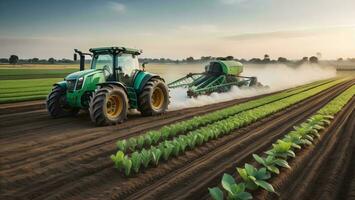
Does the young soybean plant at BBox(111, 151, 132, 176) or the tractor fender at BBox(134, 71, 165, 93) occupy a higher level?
the tractor fender at BBox(134, 71, 165, 93)

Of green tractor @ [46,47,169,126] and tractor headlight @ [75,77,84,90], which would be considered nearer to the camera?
green tractor @ [46,47,169,126]

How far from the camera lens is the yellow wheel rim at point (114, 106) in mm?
10408

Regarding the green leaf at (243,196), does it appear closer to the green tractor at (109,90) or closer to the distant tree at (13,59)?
the green tractor at (109,90)

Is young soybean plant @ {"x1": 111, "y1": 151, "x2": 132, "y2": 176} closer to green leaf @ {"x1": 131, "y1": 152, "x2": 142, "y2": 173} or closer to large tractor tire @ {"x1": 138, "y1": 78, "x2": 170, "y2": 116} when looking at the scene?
green leaf @ {"x1": 131, "y1": 152, "x2": 142, "y2": 173}

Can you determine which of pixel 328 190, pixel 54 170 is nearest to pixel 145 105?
pixel 54 170

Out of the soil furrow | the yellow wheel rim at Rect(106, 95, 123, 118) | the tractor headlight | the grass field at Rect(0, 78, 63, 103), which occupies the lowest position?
the soil furrow

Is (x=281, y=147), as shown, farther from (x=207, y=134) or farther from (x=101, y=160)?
(x=101, y=160)

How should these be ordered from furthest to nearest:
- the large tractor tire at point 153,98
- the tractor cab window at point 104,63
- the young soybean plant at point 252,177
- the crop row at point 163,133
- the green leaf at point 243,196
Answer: the large tractor tire at point 153,98 → the tractor cab window at point 104,63 → the crop row at point 163,133 → the young soybean plant at point 252,177 → the green leaf at point 243,196

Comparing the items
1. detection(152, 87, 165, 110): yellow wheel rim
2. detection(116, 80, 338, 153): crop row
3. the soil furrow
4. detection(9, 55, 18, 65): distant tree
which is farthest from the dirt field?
detection(9, 55, 18, 65): distant tree

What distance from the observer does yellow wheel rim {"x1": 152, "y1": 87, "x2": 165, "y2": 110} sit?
490 inches

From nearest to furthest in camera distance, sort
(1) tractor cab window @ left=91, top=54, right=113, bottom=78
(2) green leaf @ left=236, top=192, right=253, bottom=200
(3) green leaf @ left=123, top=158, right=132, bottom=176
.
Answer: (2) green leaf @ left=236, top=192, right=253, bottom=200 → (3) green leaf @ left=123, top=158, right=132, bottom=176 → (1) tractor cab window @ left=91, top=54, right=113, bottom=78

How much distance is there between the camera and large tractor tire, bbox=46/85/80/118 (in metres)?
10.9

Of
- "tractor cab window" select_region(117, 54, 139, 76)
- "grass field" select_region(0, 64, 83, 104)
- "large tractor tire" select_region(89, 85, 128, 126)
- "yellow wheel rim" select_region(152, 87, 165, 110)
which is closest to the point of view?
"large tractor tire" select_region(89, 85, 128, 126)

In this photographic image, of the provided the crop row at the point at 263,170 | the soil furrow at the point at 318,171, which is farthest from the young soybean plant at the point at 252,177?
the soil furrow at the point at 318,171
